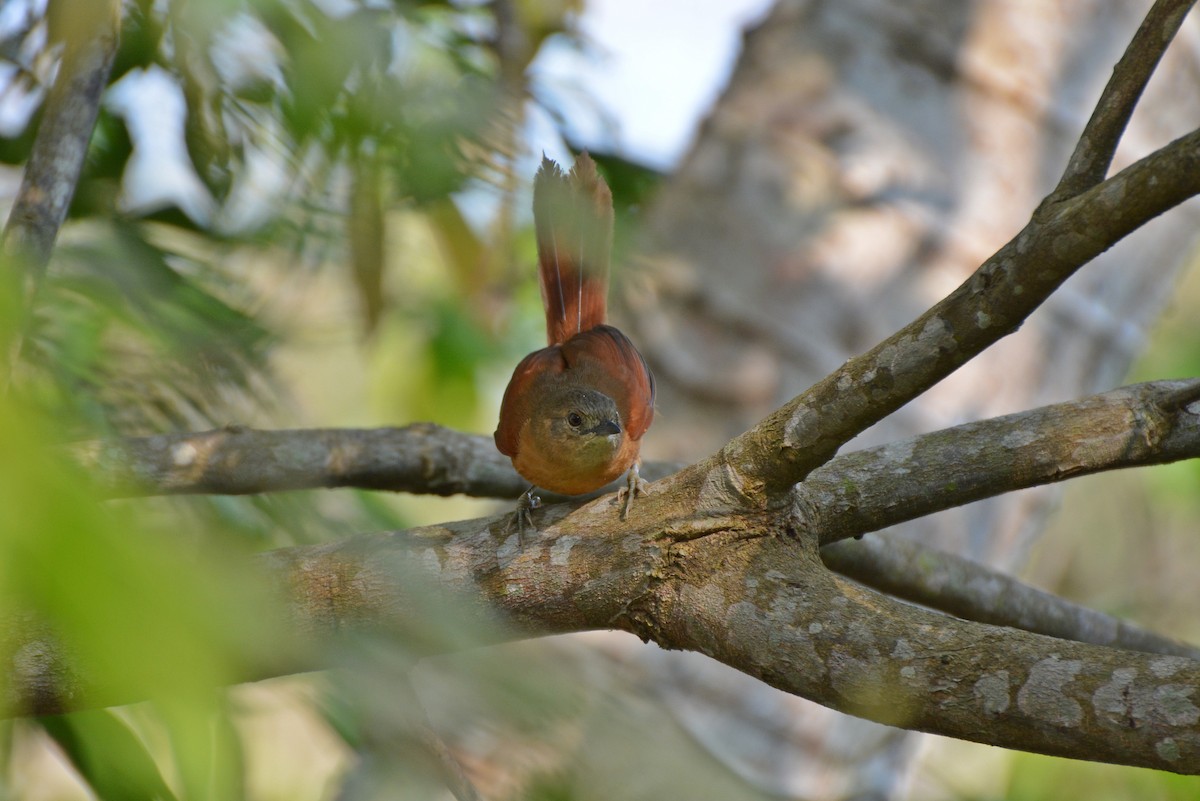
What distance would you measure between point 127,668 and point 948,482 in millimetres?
1746

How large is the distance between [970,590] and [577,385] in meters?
1.42

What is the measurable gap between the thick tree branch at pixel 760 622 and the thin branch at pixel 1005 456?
0.24m

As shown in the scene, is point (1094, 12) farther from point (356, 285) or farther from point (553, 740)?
point (553, 740)

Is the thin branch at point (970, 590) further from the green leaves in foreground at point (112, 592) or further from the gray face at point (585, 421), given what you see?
the green leaves in foreground at point (112, 592)

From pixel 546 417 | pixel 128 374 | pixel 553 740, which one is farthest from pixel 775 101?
pixel 553 740

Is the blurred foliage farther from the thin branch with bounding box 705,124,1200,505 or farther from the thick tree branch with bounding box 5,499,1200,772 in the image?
the thin branch with bounding box 705,124,1200,505

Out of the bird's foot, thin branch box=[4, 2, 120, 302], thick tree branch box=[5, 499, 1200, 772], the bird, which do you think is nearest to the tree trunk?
the bird

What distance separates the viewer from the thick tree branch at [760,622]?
1.31 m

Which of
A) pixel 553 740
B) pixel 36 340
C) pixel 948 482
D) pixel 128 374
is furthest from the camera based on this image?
pixel 128 374

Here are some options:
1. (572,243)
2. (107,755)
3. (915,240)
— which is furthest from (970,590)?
(915,240)

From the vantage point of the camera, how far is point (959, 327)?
1563 mm

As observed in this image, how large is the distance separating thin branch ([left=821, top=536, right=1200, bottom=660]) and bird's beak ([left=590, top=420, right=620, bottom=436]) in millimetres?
809

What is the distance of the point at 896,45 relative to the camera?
4.48 meters

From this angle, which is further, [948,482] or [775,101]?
[775,101]
